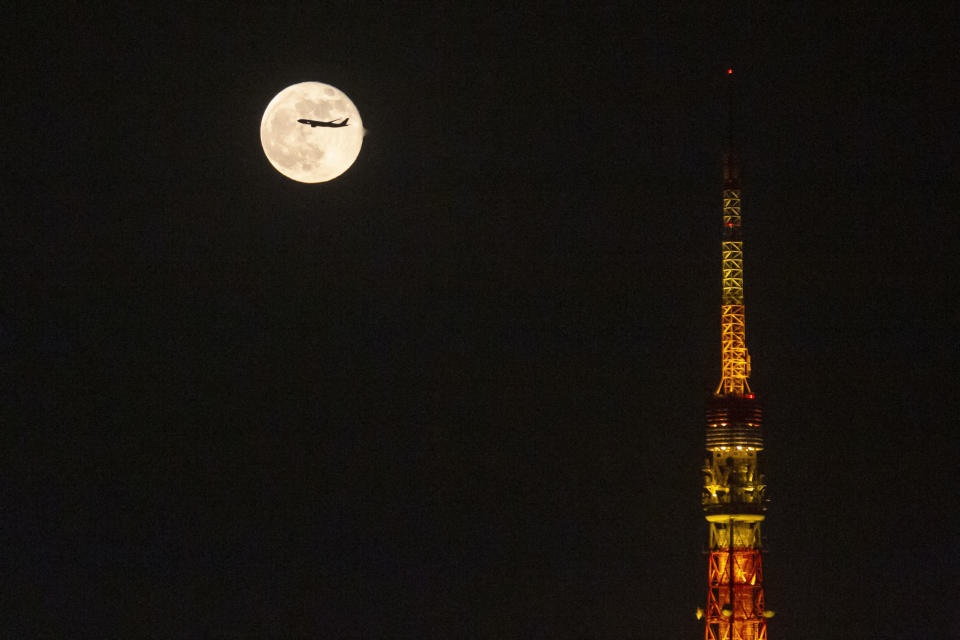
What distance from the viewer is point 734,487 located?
164875mm

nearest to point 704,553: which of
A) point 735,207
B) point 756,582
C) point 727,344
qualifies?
point 756,582

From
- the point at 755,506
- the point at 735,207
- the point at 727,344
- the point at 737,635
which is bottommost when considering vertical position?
the point at 737,635

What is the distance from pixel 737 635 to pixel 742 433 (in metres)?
17.1

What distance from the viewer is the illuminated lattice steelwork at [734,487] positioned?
161000mm

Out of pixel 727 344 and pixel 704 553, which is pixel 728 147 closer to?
pixel 727 344

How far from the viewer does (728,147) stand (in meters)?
176

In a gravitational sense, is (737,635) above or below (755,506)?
below

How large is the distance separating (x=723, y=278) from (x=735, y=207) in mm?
6723

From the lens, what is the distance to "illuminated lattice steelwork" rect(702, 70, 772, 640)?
16100 centimetres

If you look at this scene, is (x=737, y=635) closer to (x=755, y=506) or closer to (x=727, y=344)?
(x=755, y=506)

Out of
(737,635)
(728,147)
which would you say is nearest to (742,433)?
(737,635)

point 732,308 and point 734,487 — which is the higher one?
point 732,308

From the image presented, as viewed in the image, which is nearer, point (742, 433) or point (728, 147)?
point (742, 433)

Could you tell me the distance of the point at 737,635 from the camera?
527 feet
